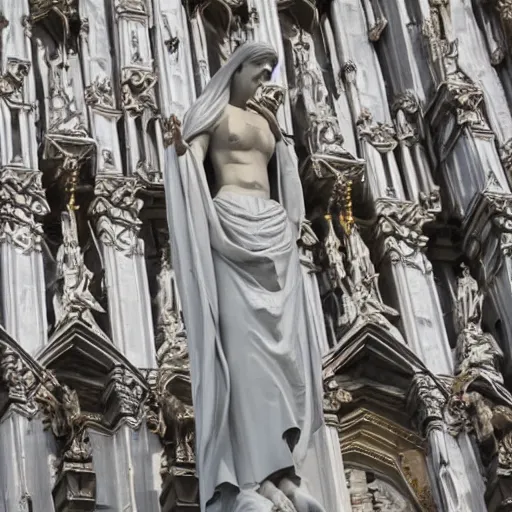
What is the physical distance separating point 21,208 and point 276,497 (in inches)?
175

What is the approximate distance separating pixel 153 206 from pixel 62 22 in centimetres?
184

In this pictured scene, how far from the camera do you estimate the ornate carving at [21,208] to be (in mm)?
11750

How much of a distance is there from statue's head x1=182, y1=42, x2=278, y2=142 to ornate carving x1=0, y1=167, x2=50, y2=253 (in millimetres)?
2626

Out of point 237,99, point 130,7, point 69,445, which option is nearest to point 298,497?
point 237,99

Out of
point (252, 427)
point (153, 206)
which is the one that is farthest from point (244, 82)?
point (153, 206)

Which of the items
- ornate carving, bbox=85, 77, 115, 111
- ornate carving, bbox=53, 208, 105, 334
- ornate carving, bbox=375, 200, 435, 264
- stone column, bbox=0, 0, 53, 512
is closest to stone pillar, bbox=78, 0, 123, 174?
ornate carving, bbox=85, 77, 115, 111

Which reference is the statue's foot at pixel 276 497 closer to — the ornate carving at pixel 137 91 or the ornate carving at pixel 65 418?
the ornate carving at pixel 65 418

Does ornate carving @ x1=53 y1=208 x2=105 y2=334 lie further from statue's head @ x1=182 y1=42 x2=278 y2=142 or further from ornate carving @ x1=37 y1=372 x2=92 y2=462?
statue's head @ x1=182 y1=42 x2=278 y2=142

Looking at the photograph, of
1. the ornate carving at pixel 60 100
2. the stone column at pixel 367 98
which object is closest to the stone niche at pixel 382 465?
the stone column at pixel 367 98

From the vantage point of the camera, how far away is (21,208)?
11.9 meters

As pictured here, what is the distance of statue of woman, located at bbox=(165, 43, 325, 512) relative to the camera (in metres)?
8.26

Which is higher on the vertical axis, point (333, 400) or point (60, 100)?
point (60, 100)

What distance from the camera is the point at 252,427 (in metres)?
8.32

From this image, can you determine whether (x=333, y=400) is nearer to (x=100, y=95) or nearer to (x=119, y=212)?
(x=119, y=212)
